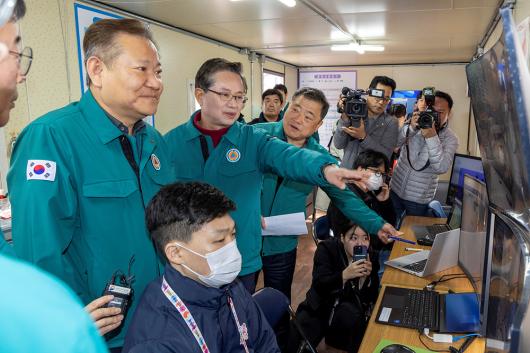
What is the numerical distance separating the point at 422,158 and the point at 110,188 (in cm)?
246

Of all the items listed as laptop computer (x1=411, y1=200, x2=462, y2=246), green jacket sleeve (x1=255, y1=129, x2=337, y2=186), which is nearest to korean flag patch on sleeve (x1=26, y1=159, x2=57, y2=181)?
green jacket sleeve (x1=255, y1=129, x2=337, y2=186)

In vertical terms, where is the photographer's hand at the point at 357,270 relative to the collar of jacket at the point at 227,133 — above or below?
below

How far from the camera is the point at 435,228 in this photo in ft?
8.95

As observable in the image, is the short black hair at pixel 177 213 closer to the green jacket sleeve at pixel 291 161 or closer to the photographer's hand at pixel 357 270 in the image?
the green jacket sleeve at pixel 291 161

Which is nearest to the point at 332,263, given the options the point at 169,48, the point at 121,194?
the point at 121,194

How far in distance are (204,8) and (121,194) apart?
2.75 meters

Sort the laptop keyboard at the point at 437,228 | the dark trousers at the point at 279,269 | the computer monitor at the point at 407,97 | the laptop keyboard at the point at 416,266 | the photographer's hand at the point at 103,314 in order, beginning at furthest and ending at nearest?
the computer monitor at the point at 407,97, the laptop keyboard at the point at 437,228, the dark trousers at the point at 279,269, the laptop keyboard at the point at 416,266, the photographer's hand at the point at 103,314

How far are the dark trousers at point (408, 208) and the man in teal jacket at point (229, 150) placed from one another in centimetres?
173

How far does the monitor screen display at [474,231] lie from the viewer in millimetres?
1441

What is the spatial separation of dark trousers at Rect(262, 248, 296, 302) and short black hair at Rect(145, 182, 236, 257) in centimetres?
104

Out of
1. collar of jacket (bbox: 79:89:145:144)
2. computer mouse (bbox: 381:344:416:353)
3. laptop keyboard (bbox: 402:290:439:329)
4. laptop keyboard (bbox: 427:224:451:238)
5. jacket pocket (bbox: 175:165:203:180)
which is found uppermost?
collar of jacket (bbox: 79:89:145:144)

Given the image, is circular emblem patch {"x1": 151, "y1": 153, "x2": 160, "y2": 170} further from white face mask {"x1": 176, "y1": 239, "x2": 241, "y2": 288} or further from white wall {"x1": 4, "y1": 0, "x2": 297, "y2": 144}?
white wall {"x1": 4, "y1": 0, "x2": 297, "y2": 144}

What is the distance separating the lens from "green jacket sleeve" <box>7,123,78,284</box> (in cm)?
105

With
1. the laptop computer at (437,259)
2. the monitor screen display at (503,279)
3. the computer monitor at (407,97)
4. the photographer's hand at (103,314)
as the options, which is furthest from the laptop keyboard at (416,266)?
the computer monitor at (407,97)
